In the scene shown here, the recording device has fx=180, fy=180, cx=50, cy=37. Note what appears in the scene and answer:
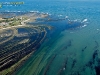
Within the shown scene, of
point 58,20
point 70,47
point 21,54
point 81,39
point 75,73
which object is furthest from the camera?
point 58,20

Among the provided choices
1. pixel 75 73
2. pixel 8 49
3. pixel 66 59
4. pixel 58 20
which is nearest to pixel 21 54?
pixel 8 49

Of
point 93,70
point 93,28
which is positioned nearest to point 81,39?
point 93,28

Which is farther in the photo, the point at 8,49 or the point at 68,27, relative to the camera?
the point at 68,27

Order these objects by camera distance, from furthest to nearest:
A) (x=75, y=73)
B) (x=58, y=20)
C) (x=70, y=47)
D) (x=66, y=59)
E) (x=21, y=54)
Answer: (x=58, y=20), (x=70, y=47), (x=21, y=54), (x=66, y=59), (x=75, y=73)

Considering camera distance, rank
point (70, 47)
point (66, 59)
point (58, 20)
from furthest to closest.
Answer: point (58, 20) < point (70, 47) < point (66, 59)

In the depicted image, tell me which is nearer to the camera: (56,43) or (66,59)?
(66,59)

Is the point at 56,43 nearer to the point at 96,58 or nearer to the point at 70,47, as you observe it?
the point at 70,47

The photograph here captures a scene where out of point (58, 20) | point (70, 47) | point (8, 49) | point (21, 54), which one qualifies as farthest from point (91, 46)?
point (58, 20)

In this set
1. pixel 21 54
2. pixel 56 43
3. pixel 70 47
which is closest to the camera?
pixel 21 54

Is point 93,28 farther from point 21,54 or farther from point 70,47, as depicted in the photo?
point 21,54
